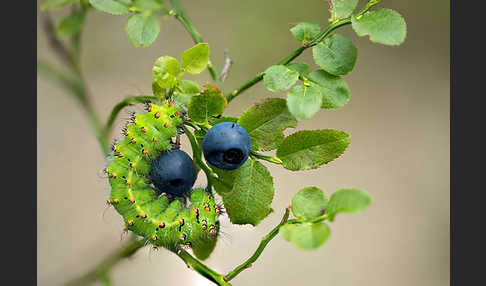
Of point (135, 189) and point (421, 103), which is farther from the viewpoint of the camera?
point (421, 103)

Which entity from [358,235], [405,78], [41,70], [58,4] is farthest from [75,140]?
[405,78]

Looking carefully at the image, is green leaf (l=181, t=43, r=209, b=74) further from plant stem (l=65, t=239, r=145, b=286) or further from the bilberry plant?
plant stem (l=65, t=239, r=145, b=286)

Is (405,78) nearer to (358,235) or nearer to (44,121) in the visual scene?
(358,235)

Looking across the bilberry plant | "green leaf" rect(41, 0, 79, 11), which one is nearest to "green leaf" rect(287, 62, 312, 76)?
the bilberry plant

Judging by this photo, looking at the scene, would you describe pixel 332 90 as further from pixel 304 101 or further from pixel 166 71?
pixel 166 71

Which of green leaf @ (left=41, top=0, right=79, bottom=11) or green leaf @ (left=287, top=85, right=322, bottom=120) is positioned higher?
green leaf @ (left=41, top=0, right=79, bottom=11)

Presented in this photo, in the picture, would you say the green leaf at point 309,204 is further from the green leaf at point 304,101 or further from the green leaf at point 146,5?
the green leaf at point 146,5

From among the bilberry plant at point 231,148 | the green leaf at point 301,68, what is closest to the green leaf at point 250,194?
the bilberry plant at point 231,148
